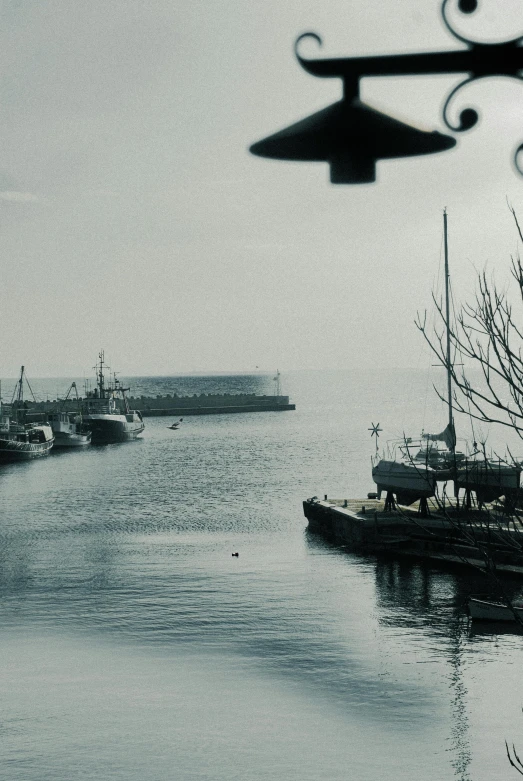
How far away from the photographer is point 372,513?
48188mm

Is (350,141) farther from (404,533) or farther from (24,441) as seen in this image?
(24,441)

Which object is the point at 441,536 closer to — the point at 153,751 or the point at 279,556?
the point at 279,556

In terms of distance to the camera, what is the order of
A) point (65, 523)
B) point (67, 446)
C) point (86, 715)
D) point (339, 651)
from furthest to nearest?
point (67, 446) < point (65, 523) < point (339, 651) < point (86, 715)

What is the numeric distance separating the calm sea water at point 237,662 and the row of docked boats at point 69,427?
45853 mm

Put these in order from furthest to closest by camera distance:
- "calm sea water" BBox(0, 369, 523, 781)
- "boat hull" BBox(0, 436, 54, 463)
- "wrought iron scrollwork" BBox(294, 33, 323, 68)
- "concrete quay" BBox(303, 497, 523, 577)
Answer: "boat hull" BBox(0, 436, 54, 463), "concrete quay" BBox(303, 497, 523, 577), "calm sea water" BBox(0, 369, 523, 781), "wrought iron scrollwork" BBox(294, 33, 323, 68)

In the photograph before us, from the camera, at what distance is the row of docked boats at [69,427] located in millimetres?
99062

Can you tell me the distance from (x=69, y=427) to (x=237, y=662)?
90209 millimetres

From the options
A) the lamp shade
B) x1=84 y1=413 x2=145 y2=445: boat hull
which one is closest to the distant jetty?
x1=84 y1=413 x2=145 y2=445: boat hull

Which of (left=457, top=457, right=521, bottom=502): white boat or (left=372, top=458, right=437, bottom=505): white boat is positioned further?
(left=372, top=458, right=437, bottom=505): white boat

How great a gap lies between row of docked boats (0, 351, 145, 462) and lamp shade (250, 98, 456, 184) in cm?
9641

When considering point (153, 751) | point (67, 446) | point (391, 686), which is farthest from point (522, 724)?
point (67, 446)

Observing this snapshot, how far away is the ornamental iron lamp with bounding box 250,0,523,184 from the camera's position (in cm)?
321

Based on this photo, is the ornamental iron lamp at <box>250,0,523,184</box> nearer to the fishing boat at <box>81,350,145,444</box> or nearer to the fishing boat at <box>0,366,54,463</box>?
the fishing boat at <box>0,366,54,463</box>

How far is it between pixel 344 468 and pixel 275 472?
23.8 feet
